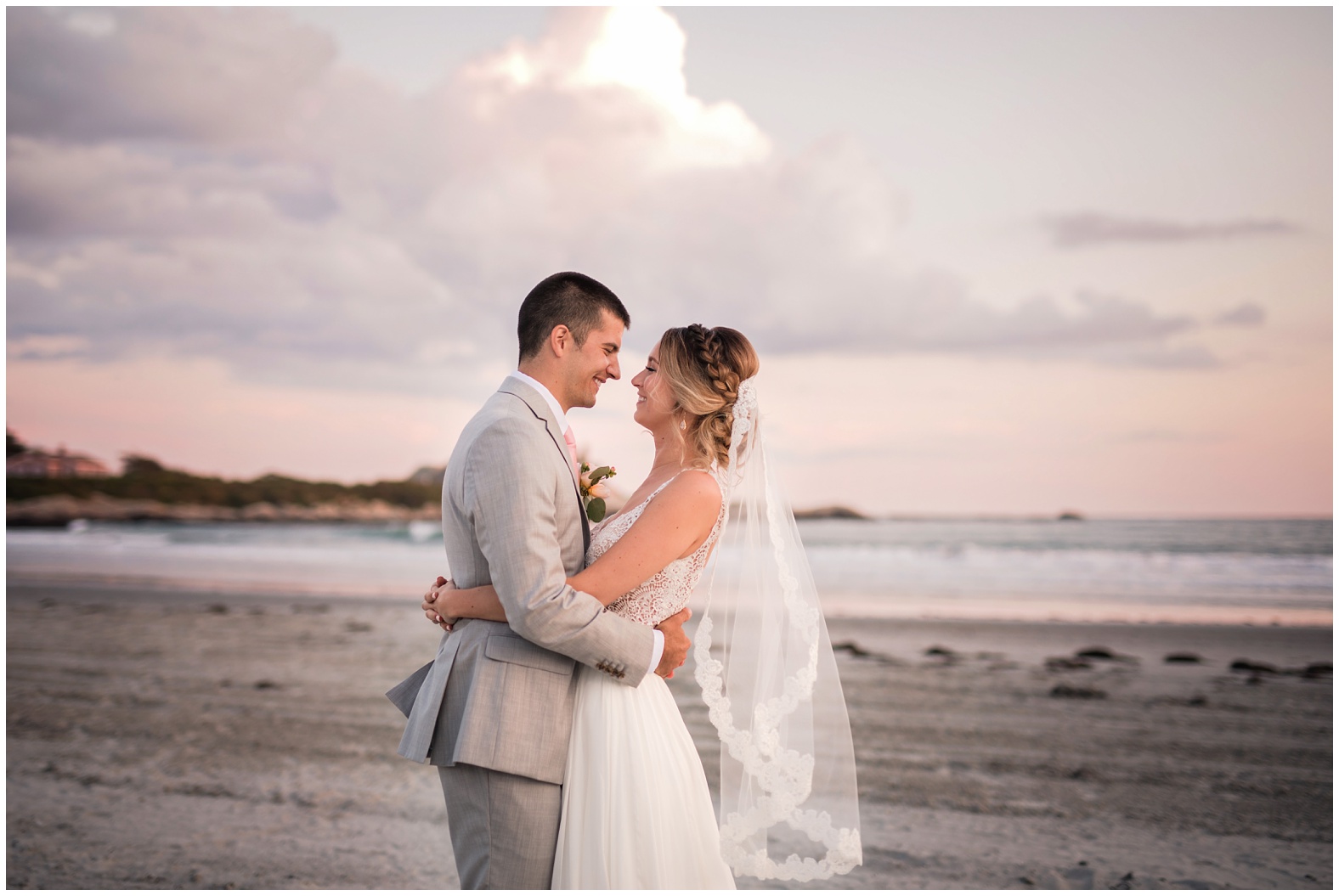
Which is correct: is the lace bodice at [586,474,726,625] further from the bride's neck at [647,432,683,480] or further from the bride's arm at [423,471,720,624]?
the bride's neck at [647,432,683,480]

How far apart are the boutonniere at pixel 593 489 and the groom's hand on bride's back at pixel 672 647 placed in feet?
1.42

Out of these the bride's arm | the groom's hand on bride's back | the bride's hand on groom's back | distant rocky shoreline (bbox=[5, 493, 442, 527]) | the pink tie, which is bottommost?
distant rocky shoreline (bbox=[5, 493, 442, 527])

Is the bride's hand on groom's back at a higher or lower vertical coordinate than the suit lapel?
lower

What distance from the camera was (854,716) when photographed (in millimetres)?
6922

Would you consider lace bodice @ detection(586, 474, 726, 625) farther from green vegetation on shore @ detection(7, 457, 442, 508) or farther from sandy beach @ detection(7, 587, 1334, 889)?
green vegetation on shore @ detection(7, 457, 442, 508)

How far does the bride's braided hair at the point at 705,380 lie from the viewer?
284 centimetres

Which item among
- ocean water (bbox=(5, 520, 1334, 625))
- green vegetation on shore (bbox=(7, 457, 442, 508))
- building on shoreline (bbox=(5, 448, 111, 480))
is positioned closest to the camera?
ocean water (bbox=(5, 520, 1334, 625))

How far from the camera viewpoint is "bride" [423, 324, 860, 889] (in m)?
2.49

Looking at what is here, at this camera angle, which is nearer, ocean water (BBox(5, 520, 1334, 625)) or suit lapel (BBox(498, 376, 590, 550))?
suit lapel (BBox(498, 376, 590, 550))

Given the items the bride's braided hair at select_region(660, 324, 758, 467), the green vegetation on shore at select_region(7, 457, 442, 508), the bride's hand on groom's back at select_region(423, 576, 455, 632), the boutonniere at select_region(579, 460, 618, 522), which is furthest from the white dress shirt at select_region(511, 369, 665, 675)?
the green vegetation on shore at select_region(7, 457, 442, 508)

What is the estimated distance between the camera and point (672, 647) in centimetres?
264

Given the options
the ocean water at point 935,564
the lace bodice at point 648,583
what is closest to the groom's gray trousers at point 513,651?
the lace bodice at point 648,583

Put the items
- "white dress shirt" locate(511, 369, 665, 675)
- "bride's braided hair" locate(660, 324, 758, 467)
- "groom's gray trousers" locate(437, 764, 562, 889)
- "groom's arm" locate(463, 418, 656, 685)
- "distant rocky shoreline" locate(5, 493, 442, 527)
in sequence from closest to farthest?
"groom's arm" locate(463, 418, 656, 685), "groom's gray trousers" locate(437, 764, 562, 889), "white dress shirt" locate(511, 369, 665, 675), "bride's braided hair" locate(660, 324, 758, 467), "distant rocky shoreline" locate(5, 493, 442, 527)

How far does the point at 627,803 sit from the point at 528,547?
2.64 ft
